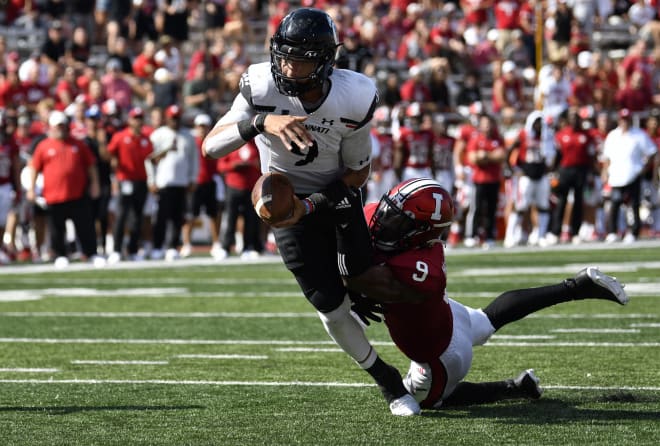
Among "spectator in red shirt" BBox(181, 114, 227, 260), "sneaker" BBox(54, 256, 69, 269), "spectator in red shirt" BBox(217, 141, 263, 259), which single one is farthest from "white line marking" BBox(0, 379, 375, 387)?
"spectator in red shirt" BBox(181, 114, 227, 260)

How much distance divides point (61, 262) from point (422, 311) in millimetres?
9828

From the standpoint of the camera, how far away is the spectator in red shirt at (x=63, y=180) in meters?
14.5

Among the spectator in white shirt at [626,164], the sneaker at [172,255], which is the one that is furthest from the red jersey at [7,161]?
the spectator in white shirt at [626,164]

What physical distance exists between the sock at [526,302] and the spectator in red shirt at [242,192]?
9926 millimetres

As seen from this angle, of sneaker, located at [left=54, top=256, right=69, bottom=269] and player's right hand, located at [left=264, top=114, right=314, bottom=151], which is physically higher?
player's right hand, located at [left=264, top=114, right=314, bottom=151]

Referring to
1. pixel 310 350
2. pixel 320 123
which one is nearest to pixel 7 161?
pixel 310 350

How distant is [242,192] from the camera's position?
51.5 ft

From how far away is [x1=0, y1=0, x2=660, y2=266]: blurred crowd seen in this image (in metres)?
15.6

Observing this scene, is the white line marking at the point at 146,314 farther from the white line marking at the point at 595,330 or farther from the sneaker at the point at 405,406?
the sneaker at the point at 405,406

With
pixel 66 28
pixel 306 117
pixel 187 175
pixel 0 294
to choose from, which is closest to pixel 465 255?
pixel 187 175

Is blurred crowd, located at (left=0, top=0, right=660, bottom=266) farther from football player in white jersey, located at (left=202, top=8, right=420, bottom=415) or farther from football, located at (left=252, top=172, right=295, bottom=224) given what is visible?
football, located at (left=252, top=172, right=295, bottom=224)

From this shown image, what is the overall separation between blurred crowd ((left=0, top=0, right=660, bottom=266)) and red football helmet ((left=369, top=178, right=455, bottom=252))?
908 cm

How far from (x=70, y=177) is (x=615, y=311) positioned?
708 centimetres

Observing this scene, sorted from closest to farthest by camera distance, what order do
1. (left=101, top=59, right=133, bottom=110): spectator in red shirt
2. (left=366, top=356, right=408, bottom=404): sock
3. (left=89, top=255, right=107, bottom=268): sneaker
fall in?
(left=366, top=356, right=408, bottom=404): sock, (left=89, top=255, right=107, bottom=268): sneaker, (left=101, top=59, right=133, bottom=110): spectator in red shirt
